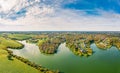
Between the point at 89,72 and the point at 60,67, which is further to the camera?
the point at 60,67

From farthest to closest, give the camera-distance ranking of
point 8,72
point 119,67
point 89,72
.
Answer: point 119,67, point 89,72, point 8,72

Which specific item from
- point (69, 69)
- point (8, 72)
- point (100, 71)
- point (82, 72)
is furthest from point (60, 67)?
point (8, 72)

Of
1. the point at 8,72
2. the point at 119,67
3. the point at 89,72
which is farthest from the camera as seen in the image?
the point at 119,67

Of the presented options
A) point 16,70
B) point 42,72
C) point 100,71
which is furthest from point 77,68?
point 16,70

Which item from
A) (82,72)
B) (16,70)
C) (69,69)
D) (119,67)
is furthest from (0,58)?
(119,67)

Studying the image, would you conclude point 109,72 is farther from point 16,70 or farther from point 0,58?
point 0,58

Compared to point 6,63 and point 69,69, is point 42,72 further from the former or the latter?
point 6,63

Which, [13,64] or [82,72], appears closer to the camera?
[82,72]

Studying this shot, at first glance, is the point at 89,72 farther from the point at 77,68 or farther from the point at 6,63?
the point at 6,63

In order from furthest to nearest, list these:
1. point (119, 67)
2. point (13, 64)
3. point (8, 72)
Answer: point (119, 67) < point (13, 64) < point (8, 72)
